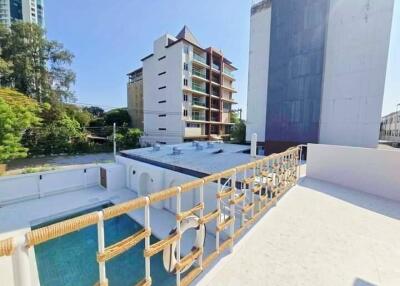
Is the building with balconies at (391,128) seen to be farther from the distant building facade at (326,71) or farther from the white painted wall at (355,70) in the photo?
the distant building facade at (326,71)

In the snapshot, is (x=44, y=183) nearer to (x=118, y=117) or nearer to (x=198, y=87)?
(x=198, y=87)

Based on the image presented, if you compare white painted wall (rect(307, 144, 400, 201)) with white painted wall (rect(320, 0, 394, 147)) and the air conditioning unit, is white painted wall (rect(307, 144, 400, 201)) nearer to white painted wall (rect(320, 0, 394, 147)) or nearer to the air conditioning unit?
white painted wall (rect(320, 0, 394, 147))

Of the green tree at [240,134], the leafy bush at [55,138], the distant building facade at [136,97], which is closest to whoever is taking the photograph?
the green tree at [240,134]

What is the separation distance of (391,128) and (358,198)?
33.5 m

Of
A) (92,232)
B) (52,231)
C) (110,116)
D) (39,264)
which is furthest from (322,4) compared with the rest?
(110,116)

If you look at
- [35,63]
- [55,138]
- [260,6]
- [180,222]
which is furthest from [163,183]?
[35,63]

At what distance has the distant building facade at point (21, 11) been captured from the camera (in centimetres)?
2459

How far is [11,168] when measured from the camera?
14.0m

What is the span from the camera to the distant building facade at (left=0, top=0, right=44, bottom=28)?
2459 centimetres

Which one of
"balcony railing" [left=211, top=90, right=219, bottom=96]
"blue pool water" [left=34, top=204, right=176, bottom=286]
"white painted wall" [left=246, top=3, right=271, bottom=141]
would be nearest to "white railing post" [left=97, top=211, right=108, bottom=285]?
"blue pool water" [left=34, top=204, right=176, bottom=286]

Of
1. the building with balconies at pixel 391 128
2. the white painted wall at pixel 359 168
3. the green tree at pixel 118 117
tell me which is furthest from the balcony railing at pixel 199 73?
the building with balconies at pixel 391 128

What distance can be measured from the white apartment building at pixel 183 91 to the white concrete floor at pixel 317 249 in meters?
18.1

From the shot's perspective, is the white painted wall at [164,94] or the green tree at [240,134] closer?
the green tree at [240,134]

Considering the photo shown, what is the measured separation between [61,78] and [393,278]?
26.9 m
